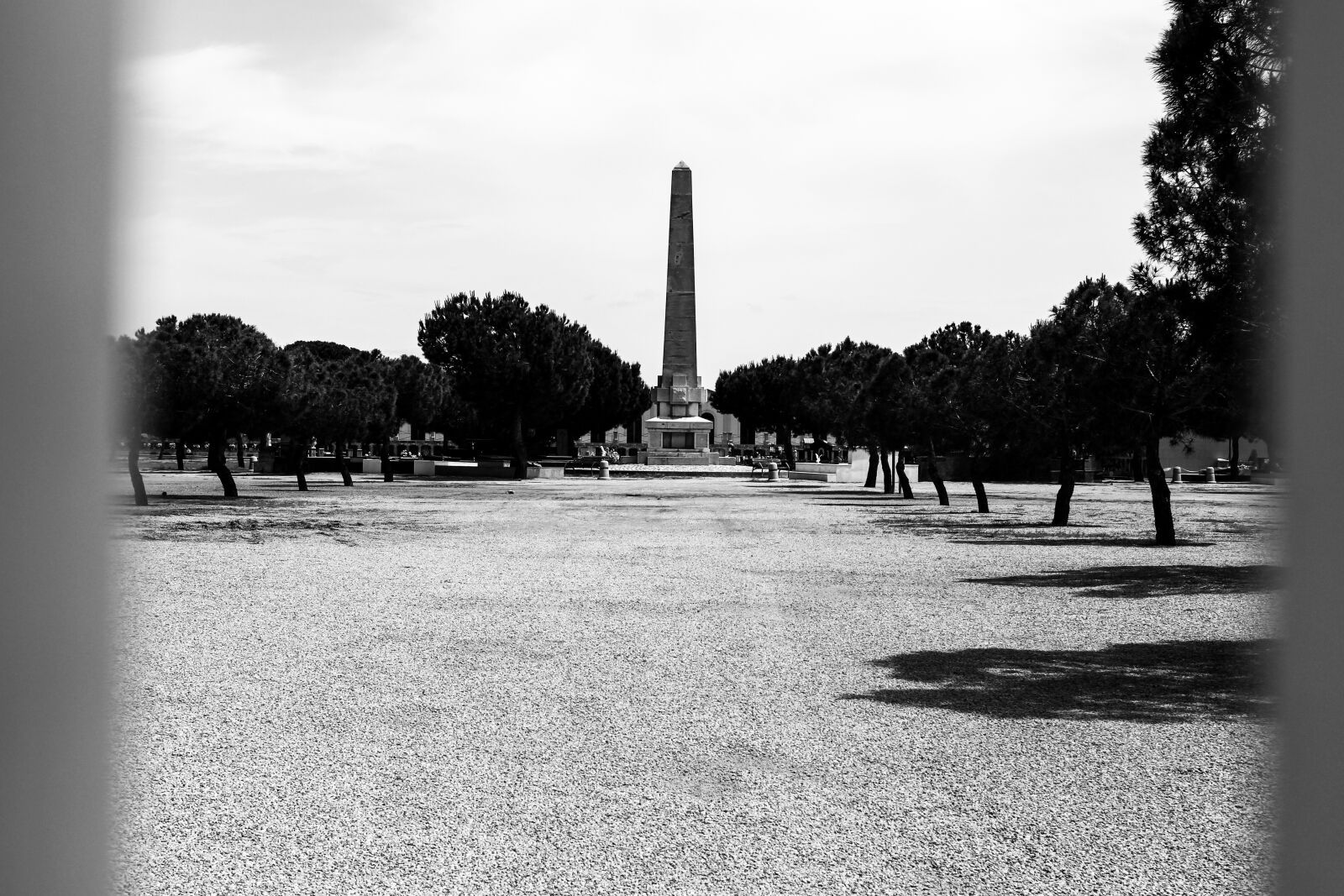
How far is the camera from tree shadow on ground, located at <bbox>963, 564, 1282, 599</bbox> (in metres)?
14.4

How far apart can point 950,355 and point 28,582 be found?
36299mm

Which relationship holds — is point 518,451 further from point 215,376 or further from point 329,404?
point 215,376

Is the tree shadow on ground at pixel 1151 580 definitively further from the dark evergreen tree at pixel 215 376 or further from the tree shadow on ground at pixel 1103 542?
the dark evergreen tree at pixel 215 376

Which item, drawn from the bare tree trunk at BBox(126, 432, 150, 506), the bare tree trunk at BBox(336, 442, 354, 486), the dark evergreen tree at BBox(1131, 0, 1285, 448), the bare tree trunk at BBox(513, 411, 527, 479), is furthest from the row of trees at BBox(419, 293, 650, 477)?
the dark evergreen tree at BBox(1131, 0, 1285, 448)

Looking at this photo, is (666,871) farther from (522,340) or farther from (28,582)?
(522,340)

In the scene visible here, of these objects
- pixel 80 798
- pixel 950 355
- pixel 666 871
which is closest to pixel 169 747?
pixel 80 798

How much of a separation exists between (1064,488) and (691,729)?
22.5m

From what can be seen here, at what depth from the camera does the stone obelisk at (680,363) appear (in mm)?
66438

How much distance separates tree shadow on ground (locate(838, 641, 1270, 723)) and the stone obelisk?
5748 cm

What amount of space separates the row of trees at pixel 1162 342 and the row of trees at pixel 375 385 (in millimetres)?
7880

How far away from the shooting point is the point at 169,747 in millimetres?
6598

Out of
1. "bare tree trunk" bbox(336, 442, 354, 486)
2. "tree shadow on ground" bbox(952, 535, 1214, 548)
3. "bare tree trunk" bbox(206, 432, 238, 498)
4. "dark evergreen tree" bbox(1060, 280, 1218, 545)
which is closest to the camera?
"dark evergreen tree" bbox(1060, 280, 1218, 545)

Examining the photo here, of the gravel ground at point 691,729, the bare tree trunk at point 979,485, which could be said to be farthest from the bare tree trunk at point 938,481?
the gravel ground at point 691,729

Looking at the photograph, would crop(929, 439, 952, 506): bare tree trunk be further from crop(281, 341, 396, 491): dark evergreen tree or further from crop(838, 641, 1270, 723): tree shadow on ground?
crop(838, 641, 1270, 723): tree shadow on ground
